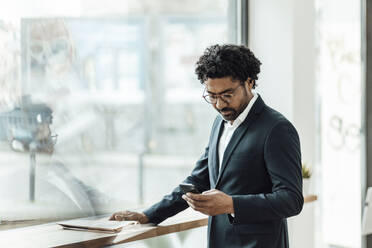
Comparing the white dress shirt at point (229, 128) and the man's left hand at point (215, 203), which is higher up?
the white dress shirt at point (229, 128)

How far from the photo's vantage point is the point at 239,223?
7.16 ft

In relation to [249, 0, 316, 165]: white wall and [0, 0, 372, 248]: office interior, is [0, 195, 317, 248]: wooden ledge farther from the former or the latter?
[249, 0, 316, 165]: white wall

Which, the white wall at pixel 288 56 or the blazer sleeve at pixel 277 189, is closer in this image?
the blazer sleeve at pixel 277 189

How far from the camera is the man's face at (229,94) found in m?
2.17

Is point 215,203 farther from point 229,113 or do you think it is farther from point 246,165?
point 229,113

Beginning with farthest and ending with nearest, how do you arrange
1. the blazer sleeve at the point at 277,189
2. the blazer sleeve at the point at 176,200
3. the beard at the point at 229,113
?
the blazer sleeve at the point at 176,200 → the beard at the point at 229,113 → the blazer sleeve at the point at 277,189

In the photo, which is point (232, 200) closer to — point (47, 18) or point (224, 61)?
point (224, 61)

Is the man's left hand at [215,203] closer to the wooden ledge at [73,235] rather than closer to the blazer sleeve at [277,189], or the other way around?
the blazer sleeve at [277,189]

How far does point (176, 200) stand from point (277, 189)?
1.78 ft

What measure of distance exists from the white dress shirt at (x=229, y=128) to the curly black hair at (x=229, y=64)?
108 mm

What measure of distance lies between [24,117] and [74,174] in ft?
1.33

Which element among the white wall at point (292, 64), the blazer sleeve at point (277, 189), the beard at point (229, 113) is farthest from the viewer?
the white wall at point (292, 64)

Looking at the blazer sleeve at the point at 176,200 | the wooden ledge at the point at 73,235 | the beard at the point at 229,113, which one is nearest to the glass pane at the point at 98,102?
the wooden ledge at the point at 73,235

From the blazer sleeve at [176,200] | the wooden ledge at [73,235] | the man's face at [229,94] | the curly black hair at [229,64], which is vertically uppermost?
the curly black hair at [229,64]
